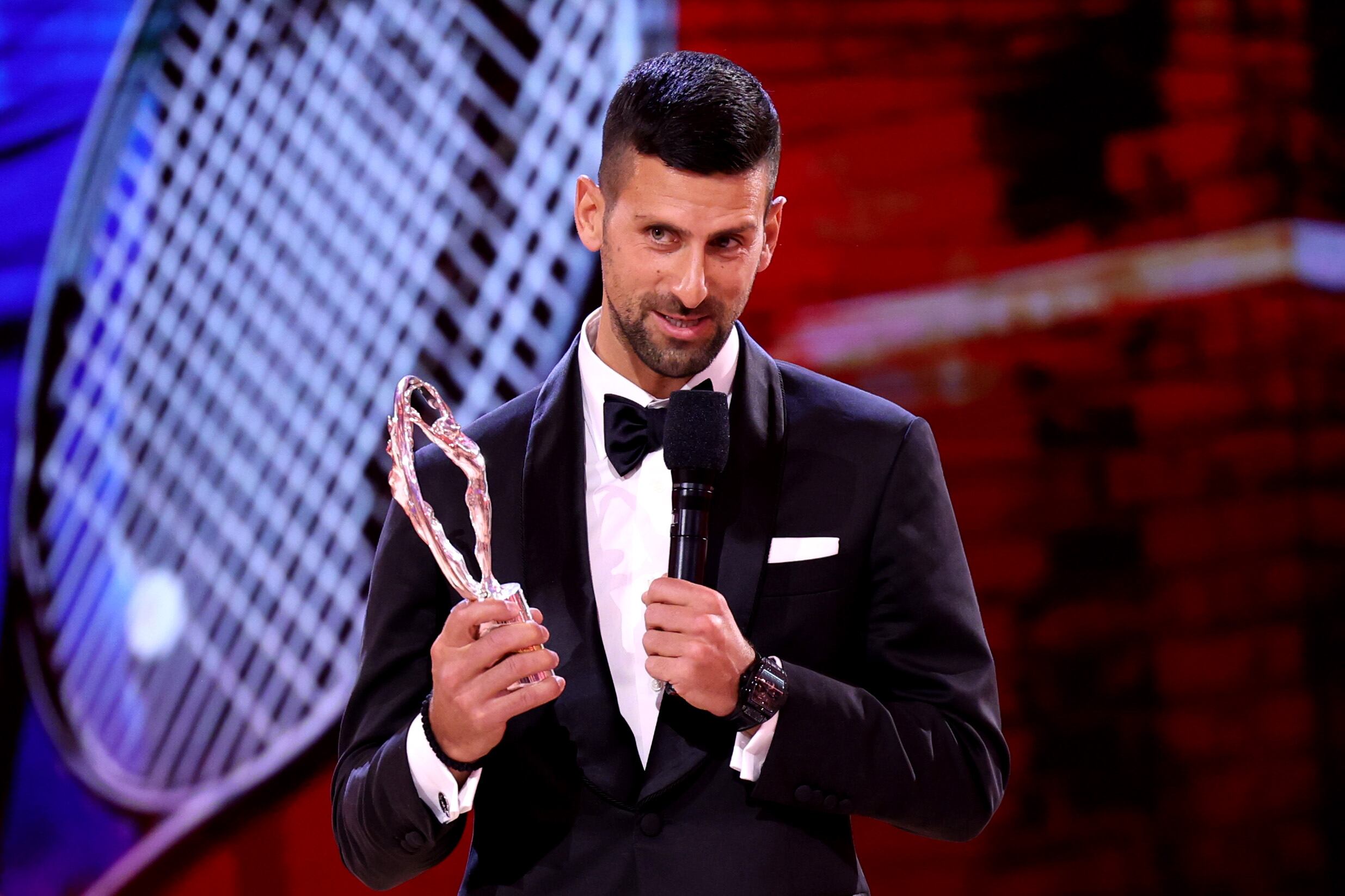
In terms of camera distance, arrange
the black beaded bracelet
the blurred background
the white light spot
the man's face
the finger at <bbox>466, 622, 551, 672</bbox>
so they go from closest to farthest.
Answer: the finger at <bbox>466, 622, 551, 672</bbox> → the black beaded bracelet → the man's face → the blurred background → the white light spot

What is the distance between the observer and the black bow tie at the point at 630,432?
1494mm

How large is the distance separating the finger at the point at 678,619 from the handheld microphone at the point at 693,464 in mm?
36

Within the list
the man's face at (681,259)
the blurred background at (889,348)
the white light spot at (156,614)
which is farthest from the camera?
the white light spot at (156,614)

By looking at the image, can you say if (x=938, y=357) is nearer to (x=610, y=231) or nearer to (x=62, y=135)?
(x=610, y=231)

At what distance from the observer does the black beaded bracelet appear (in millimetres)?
1274

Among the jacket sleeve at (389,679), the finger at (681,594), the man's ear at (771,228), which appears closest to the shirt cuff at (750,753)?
the finger at (681,594)

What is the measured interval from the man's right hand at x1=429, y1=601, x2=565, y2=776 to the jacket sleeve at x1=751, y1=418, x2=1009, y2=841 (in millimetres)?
265

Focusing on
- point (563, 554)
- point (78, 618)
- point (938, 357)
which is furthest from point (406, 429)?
point (78, 618)

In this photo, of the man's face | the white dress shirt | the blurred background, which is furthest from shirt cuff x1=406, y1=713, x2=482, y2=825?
the blurred background

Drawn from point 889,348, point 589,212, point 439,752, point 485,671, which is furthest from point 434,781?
point 889,348

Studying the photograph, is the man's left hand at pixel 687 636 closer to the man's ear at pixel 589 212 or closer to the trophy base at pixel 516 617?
the trophy base at pixel 516 617

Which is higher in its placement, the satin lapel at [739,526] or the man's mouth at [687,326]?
the man's mouth at [687,326]

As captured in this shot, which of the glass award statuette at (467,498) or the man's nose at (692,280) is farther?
the man's nose at (692,280)

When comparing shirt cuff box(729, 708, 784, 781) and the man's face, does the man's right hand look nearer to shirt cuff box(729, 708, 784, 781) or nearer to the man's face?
shirt cuff box(729, 708, 784, 781)
